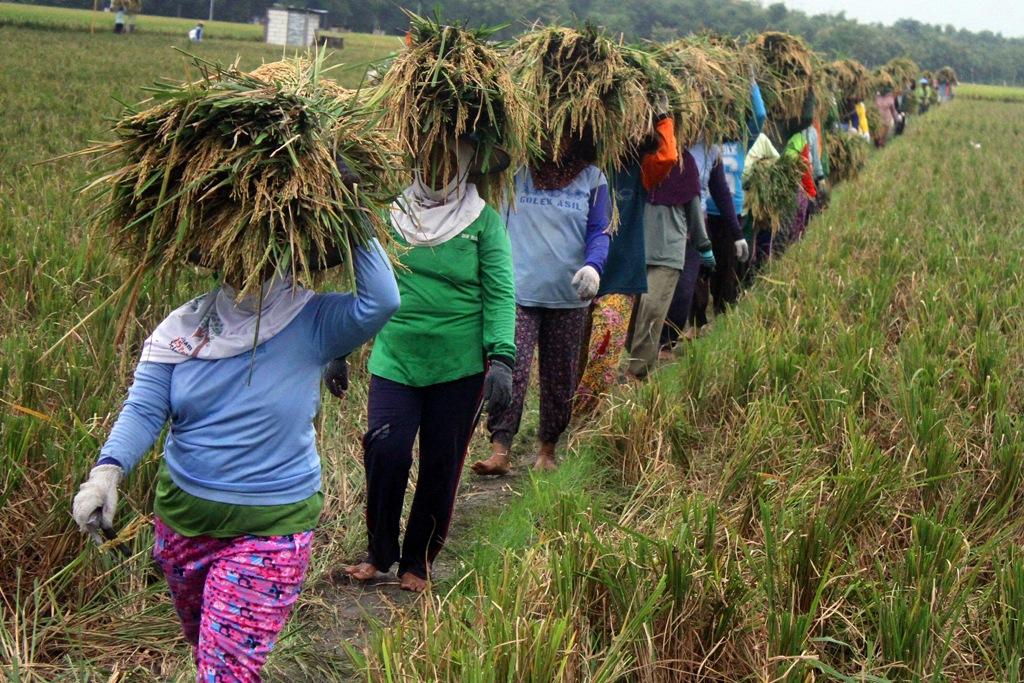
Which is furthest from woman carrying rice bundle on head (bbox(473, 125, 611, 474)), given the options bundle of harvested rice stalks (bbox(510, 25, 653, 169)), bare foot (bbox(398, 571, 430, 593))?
bare foot (bbox(398, 571, 430, 593))

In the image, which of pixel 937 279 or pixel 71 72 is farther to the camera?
pixel 71 72

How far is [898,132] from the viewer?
104 feet

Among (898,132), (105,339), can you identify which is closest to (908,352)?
(105,339)

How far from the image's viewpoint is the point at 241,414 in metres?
2.72

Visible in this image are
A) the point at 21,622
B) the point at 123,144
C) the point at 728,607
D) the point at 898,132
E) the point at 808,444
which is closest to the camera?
the point at 123,144

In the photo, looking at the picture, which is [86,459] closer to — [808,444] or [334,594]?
[334,594]

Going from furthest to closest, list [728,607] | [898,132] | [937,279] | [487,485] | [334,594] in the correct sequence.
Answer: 1. [898,132]
2. [937,279]
3. [487,485]
4. [334,594]
5. [728,607]

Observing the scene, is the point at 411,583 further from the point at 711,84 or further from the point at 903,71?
the point at 903,71

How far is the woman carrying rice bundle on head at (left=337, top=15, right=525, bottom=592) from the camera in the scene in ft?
12.8

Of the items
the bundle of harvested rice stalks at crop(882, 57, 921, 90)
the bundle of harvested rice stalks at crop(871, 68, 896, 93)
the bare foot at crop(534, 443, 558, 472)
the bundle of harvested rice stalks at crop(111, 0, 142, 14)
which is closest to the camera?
the bare foot at crop(534, 443, 558, 472)

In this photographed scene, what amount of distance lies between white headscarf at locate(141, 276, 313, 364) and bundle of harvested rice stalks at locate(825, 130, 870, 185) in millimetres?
12206

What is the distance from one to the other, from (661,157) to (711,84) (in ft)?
6.33

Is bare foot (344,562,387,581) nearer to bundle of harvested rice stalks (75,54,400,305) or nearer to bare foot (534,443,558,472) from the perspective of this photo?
bare foot (534,443,558,472)

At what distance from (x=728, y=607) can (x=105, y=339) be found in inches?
112
